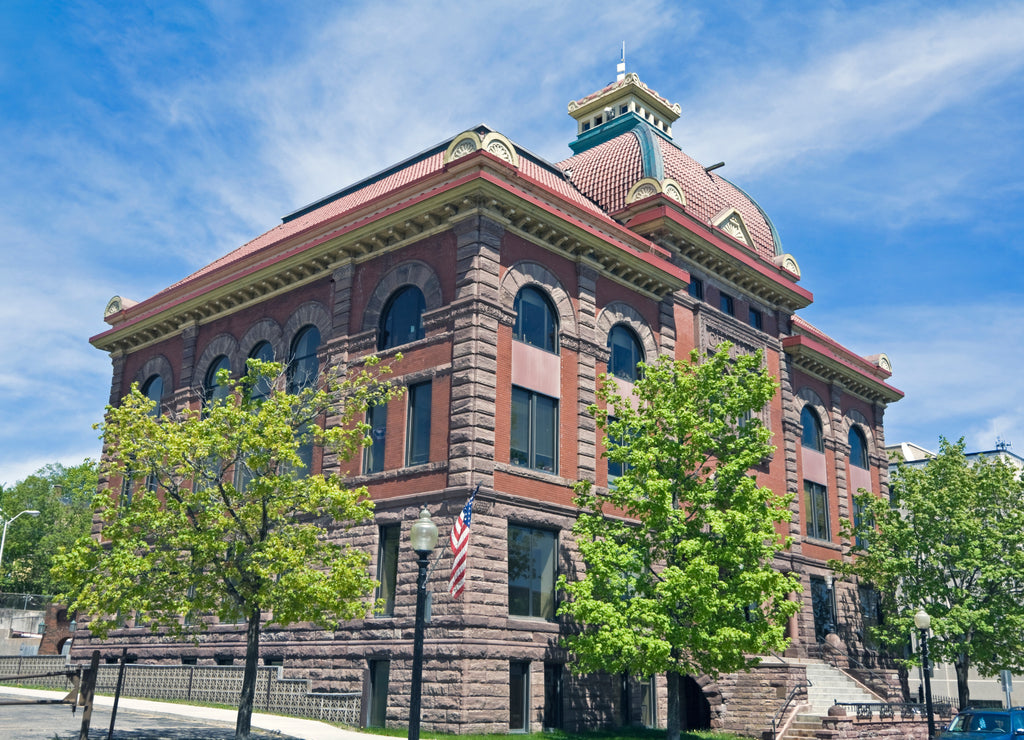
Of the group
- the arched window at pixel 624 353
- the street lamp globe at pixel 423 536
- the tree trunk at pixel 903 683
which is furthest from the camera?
the tree trunk at pixel 903 683

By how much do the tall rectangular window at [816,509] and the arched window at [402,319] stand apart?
70.8 feet

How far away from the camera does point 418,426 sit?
1160 inches

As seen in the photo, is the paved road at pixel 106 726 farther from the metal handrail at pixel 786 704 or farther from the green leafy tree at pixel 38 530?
the green leafy tree at pixel 38 530

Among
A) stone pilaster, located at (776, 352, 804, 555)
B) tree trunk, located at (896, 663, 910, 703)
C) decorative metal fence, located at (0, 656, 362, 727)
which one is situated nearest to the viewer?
decorative metal fence, located at (0, 656, 362, 727)

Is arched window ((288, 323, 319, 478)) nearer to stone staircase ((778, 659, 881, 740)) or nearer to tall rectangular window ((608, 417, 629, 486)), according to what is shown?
tall rectangular window ((608, 417, 629, 486))

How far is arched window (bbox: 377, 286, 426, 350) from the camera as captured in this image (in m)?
30.7

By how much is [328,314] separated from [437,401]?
7161 mm

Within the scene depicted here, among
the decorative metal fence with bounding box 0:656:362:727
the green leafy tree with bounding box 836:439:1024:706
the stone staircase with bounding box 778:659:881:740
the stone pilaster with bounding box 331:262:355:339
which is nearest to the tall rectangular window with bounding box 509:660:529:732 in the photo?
the decorative metal fence with bounding box 0:656:362:727

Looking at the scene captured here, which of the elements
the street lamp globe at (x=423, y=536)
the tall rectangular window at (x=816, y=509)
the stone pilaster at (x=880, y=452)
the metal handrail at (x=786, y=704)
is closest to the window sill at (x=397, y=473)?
the street lamp globe at (x=423, y=536)

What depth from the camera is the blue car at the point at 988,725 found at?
Answer: 22312 millimetres

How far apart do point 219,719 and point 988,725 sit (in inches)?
769

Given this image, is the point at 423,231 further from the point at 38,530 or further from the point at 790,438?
the point at 38,530

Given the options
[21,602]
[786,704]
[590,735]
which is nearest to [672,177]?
[786,704]

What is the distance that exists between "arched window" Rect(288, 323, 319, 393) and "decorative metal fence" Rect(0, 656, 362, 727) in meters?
9.73
